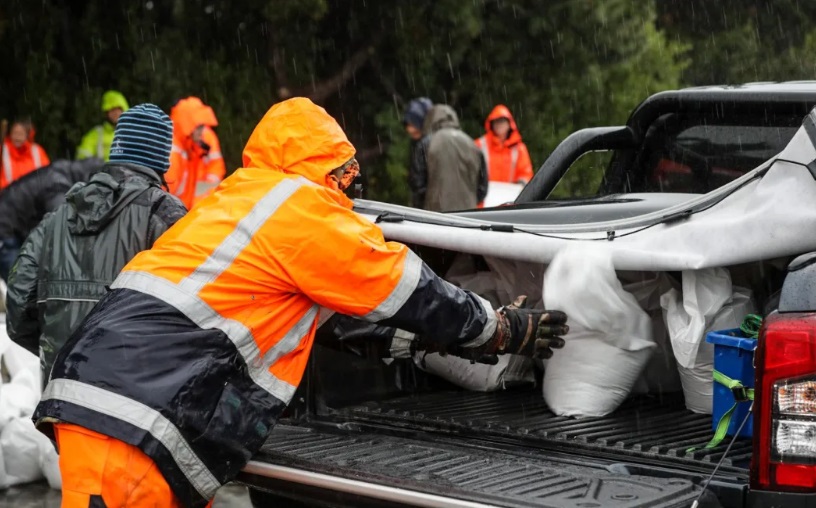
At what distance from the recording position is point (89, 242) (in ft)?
13.7

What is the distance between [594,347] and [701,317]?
0.40m

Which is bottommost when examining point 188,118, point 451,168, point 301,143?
point 451,168

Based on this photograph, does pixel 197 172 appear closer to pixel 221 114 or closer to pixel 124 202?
pixel 221 114

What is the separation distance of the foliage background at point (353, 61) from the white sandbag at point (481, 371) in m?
8.30

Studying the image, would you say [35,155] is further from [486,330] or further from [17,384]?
Answer: [486,330]

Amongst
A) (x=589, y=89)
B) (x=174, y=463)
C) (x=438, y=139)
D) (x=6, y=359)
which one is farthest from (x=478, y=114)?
(x=174, y=463)

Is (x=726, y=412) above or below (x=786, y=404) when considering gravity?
below

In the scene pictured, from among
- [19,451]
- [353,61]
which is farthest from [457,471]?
[353,61]

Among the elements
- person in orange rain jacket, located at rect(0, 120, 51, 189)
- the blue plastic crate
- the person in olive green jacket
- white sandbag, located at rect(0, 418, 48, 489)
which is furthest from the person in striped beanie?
person in orange rain jacket, located at rect(0, 120, 51, 189)

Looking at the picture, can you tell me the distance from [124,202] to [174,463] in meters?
1.28

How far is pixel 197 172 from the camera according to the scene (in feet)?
32.3

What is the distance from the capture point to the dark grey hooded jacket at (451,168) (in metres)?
9.35

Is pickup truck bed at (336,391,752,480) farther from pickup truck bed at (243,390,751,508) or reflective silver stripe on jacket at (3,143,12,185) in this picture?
reflective silver stripe on jacket at (3,143,12,185)

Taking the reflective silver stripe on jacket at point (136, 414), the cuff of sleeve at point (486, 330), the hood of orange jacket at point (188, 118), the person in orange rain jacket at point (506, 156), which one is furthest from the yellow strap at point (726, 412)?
the person in orange rain jacket at point (506, 156)
